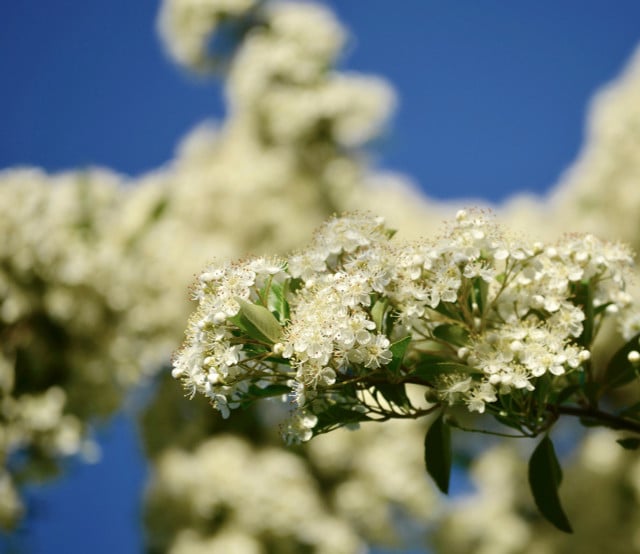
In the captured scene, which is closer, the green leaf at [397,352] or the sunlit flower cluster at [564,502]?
the green leaf at [397,352]

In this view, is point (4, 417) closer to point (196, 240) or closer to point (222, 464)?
point (222, 464)

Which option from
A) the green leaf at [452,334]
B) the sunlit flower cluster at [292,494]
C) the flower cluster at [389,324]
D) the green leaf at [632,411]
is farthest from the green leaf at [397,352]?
the sunlit flower cluster at [292,494]

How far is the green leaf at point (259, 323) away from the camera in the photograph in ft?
3.97

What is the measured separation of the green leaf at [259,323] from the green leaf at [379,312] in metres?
0.14

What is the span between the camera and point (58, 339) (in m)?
4.75

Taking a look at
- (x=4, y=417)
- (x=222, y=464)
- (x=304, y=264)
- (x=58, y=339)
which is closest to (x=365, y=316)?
(x=304, y=264)

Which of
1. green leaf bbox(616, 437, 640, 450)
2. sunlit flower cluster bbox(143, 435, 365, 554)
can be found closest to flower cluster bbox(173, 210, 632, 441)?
green leaf bbox(616, 437, 640, 450)

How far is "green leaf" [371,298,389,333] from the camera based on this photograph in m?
1.24

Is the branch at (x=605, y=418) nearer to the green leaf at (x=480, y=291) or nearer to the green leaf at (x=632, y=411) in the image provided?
the green leaf at (x=632, y=411)

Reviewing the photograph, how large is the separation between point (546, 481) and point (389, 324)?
13.7 inches

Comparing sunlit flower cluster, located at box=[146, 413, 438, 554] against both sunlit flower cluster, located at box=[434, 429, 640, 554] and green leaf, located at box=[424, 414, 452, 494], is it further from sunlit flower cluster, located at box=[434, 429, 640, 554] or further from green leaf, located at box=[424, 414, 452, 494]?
green leaf, located at box=[424, 414, 452, 494]

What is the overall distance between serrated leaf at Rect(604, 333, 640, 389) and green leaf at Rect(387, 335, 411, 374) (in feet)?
1.43

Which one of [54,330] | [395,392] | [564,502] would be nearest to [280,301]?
[395,392]

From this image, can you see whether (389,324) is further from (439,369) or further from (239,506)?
(239,506)
